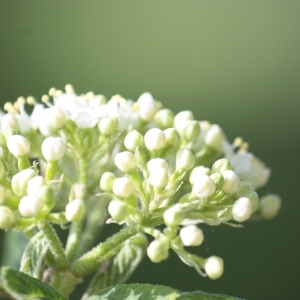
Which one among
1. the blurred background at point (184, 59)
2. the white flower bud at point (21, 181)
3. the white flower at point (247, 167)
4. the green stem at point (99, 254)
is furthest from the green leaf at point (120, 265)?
the blurred background at point (184, 59)

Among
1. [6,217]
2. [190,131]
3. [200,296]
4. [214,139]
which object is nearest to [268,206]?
[214,139]

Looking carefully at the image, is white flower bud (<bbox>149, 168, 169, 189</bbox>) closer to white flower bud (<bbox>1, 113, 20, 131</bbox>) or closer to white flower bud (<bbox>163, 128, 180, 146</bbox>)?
white flower bud (<bbox>163, 128, 180, 146</bbox>)

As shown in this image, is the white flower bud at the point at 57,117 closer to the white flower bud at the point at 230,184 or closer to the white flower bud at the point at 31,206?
the white flower bud at the point at 31,206

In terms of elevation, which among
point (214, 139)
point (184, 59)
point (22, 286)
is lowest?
point (22, 286)

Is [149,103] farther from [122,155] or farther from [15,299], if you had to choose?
[15,299]

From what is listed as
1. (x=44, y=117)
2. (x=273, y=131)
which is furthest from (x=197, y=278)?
(x=44, y=117)

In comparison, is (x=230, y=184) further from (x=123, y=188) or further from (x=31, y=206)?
(x=31, y=206)
